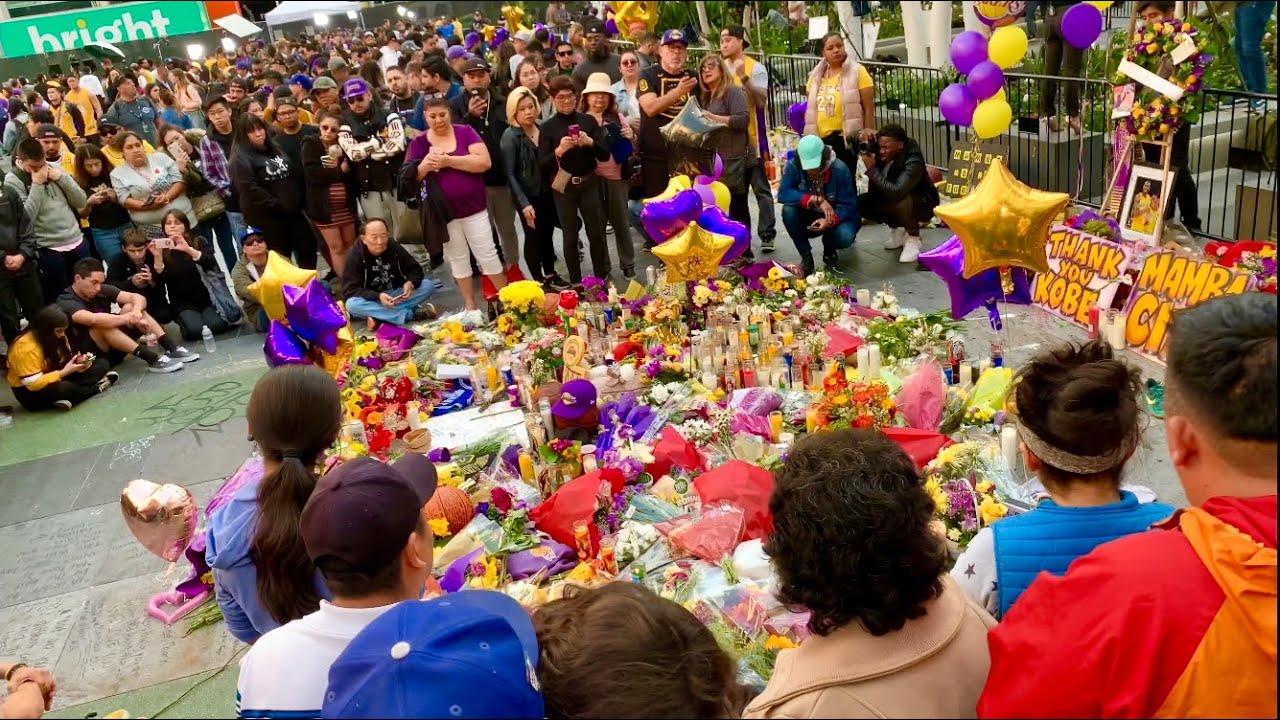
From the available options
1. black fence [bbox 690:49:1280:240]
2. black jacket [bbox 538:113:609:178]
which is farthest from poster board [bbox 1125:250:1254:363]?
black jacket [bbox 538:113:609:178]

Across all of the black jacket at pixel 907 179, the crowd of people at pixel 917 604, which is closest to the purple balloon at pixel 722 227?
the black jacket at pixel 907 179

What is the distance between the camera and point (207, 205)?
797cm

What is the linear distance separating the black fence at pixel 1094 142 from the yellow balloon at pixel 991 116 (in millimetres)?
445

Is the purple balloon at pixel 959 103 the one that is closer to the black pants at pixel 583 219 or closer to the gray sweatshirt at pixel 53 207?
the black pants at pixel 583 219

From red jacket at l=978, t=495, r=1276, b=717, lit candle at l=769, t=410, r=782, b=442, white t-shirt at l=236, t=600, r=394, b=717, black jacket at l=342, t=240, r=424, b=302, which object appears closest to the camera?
red jacket at l=978, t=495, r=1276, b=717

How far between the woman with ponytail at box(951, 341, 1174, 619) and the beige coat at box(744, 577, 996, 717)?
0.32 metres

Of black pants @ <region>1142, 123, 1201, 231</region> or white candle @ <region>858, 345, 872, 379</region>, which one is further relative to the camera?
black pants @ <region>1142, 123, 1201, 231</region>

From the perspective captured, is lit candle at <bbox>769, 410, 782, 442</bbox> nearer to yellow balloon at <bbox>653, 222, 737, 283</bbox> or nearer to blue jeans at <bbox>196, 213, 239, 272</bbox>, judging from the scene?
yellow balloon at <bbox>653, 222, 737, 283</bbox>

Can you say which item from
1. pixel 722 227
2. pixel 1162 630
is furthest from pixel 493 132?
A: pixel 1162 630

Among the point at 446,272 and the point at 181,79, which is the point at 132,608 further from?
the point at 181,79

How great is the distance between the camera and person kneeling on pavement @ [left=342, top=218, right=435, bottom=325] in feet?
22.6

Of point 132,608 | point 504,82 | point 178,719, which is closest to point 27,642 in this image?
point 132,608

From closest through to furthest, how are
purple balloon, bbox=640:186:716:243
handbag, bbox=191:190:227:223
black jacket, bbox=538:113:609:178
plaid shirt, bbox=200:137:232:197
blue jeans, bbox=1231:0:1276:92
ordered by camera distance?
purple balloon, bbox=640:186:716:243 < black jacket, bbox=538:113:609:178 < blue jeans, bbox=1231:0:1276:92 < plaid shirt, bbox=200:137:232:197 < handbag, bbox=191:190:227:223

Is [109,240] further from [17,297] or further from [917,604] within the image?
[917,604]
